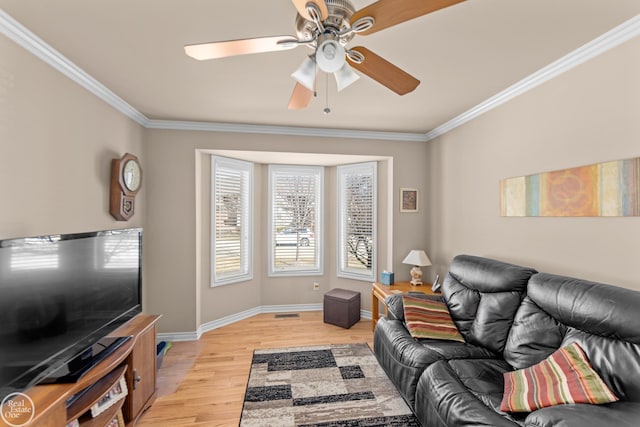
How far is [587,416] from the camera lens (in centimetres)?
125

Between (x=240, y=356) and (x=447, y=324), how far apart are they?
214cm

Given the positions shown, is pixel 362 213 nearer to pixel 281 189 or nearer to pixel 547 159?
pixel 281 189

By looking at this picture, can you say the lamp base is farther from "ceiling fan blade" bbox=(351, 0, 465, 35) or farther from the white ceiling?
"ceiling fan blade" bbox=(351, 0, 465, 35)

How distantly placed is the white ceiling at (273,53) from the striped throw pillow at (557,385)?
188cm

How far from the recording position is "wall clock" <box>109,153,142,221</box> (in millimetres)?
2740

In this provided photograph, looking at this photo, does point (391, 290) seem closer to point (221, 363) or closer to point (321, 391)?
point (321, 391)

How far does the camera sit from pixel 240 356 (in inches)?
123

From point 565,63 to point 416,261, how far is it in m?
2.38

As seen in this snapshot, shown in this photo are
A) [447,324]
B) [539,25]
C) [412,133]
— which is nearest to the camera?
[539,25]

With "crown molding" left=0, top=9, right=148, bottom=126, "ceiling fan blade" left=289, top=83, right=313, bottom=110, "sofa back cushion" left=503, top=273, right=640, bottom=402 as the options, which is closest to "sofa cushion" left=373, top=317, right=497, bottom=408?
"sofa back cushion" left=503, top=273, right=640, bottom=402

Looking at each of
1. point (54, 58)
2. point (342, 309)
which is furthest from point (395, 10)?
point (342, 309)

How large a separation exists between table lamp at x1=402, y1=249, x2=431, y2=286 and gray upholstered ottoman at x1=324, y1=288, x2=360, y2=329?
2.65 ft

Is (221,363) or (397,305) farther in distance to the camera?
(221,363)

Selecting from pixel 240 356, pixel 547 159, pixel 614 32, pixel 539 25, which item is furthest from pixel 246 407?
pixel 614 32
